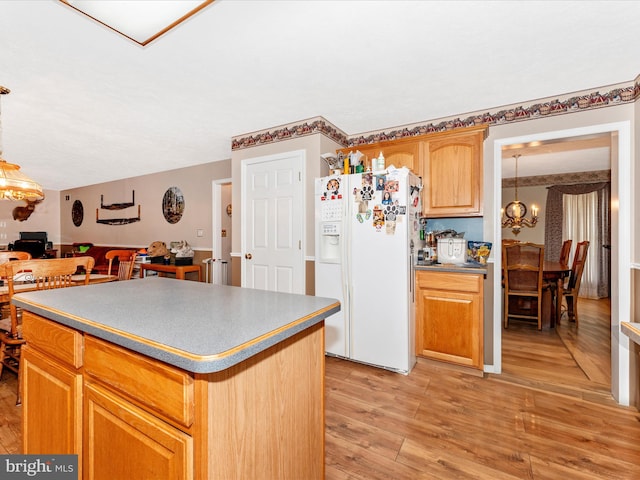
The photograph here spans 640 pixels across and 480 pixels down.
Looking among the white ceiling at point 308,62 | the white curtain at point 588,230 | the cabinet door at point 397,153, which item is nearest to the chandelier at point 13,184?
the white ceiling at point 308,62

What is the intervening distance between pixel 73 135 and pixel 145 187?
198cm

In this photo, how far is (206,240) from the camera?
4.87m

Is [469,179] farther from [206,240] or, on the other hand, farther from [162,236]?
[162,236]

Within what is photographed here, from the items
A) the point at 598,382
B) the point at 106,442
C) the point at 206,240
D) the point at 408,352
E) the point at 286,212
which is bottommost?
the point at 598,382

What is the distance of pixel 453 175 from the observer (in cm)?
288

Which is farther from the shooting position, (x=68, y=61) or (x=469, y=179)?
(x=469, y=179)

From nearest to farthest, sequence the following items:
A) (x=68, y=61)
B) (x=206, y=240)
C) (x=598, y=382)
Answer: (x=68, y=61) → (x=598, y=382) → (x=206, y=240)

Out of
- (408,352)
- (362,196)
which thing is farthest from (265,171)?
(408,352)

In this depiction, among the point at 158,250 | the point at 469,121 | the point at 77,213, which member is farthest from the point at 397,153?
the point at 77,213

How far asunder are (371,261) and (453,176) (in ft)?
3.63

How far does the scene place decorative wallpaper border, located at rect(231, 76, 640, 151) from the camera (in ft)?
7.80

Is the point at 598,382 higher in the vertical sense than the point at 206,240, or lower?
lower

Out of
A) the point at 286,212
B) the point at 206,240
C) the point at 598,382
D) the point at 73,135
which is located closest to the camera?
the point at 598,382

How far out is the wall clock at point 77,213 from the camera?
694cm
